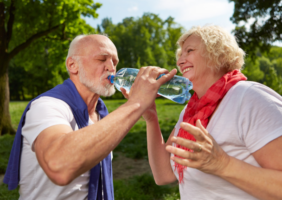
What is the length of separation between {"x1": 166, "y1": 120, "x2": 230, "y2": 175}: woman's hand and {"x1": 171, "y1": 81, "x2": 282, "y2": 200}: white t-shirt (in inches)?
11.2

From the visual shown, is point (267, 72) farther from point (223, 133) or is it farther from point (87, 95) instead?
point (223, 133)

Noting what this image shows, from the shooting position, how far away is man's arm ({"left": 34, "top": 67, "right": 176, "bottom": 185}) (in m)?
1.22

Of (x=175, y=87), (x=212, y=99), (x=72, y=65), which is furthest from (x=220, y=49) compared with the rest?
(x=72, y=65)

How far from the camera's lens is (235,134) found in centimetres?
164

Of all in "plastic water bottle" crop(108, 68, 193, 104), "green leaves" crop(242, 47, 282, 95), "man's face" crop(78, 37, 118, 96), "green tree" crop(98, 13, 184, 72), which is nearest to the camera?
"plastic water bottle" crop(108, 68, 193, 104)

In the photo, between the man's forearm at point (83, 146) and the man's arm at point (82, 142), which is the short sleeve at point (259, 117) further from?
the man's forearm at point (83, 146)

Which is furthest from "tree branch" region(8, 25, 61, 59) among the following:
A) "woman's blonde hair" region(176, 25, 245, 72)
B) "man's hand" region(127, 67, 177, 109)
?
"man's hand" region(127, 67, 177, 109)

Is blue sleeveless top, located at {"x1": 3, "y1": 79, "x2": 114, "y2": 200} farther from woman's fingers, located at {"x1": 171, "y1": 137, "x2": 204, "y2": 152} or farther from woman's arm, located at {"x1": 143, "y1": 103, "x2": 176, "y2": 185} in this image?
woman's fingers, located at {"x1": 171, "y1": 137, "x2": 204, "y2": 152}

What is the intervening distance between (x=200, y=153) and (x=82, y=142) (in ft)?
2.08

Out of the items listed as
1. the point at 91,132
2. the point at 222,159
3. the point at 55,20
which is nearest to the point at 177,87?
the point at 222,159

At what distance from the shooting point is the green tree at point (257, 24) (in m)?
8.46

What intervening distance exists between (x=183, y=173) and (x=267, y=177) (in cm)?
65

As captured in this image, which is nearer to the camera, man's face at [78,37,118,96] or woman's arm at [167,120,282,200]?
woman's arm at [167,120,282,200]

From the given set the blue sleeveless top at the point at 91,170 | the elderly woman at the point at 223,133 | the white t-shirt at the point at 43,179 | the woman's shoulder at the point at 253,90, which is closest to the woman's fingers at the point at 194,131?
the elderly woman at the point at 223,133
